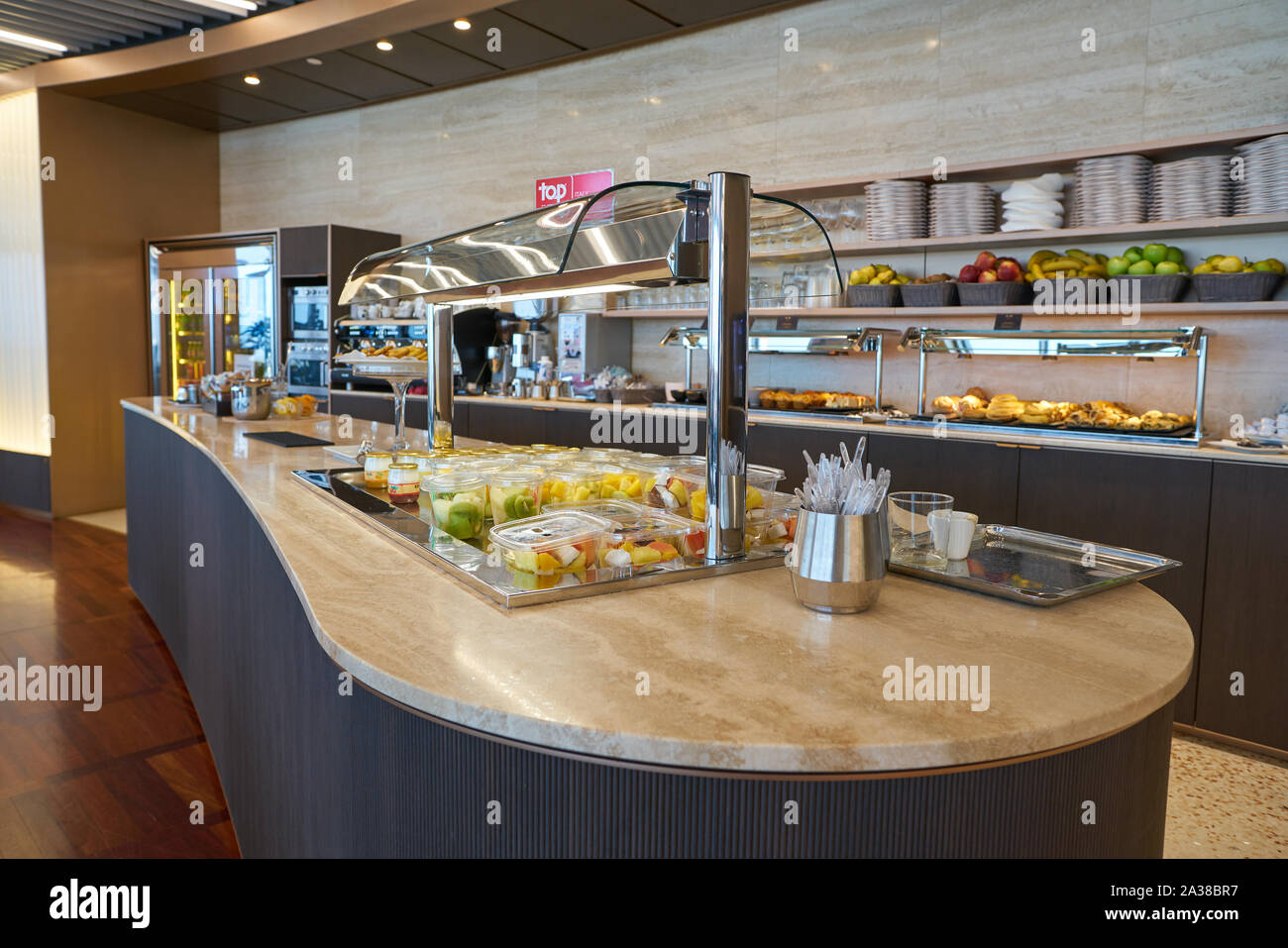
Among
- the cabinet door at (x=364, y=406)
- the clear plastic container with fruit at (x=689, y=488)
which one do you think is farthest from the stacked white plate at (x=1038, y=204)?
the cabinet door at (x=364, y=406)

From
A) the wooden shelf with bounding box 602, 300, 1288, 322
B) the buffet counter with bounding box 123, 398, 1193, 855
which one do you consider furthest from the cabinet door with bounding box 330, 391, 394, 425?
the buffet counter with bounding box 123, 398, 1193, 855

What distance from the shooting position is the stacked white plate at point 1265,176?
3299mm

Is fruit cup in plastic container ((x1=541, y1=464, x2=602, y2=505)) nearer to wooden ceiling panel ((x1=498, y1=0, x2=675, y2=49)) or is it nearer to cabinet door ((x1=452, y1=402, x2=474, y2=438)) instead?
wooden ceiling panel ((x1=498, y1=0, x2=675, y2=49))

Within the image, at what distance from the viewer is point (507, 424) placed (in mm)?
5793

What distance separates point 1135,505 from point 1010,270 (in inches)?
50.5

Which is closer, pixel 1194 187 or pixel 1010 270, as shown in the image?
pixel 1194 187

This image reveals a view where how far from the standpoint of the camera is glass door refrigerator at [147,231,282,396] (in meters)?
7.32

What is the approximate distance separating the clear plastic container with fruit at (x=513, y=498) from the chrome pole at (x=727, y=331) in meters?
0.45

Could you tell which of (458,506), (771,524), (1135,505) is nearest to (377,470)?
(458,506)

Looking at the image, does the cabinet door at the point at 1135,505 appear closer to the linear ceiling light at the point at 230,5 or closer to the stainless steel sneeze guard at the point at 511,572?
the stainless steel sneeze guard at the point at 511,572

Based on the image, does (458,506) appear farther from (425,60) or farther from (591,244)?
(425,60)

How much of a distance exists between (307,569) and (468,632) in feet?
1.60

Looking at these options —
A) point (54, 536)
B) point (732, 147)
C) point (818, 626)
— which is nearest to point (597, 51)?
point (732, 147)
